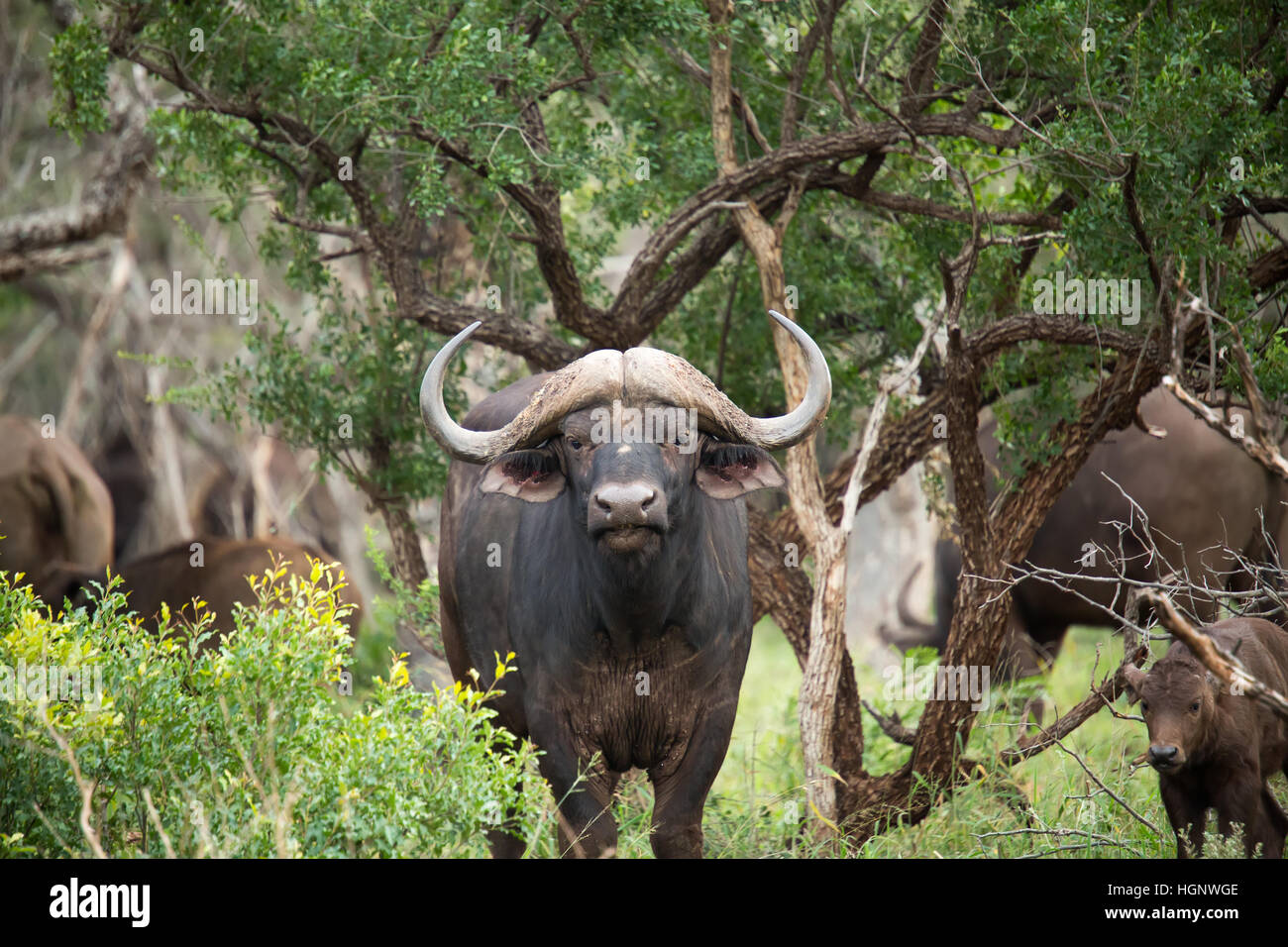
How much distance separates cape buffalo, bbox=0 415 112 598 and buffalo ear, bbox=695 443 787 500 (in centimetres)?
855

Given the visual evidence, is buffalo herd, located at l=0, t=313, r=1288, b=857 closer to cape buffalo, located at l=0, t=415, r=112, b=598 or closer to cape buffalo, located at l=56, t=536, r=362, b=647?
cape buffalo, located at l=56, t=536, r=362, b=647

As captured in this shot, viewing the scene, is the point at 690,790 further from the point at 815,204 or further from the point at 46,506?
the point at 46,506

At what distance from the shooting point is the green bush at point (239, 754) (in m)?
4.60

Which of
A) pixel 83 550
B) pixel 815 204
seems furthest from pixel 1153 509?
pixel 83 550

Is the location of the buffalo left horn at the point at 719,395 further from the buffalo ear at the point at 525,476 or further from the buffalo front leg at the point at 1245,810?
the buffalo front leg at the point at 1245,810

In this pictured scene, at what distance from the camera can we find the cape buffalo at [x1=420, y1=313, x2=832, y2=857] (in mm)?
5273

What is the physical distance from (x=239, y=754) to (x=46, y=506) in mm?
9141

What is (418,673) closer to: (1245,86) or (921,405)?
(921,405)

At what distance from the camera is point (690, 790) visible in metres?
5.57

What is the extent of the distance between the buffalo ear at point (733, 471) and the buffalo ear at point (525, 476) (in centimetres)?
59

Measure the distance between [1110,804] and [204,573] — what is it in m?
7.25

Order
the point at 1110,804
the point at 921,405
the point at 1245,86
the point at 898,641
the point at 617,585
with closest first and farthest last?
1. the point at 617,585
2. the point at 1245,86
3. the point at 1110,804
4. the point at 921,405
5. the point at 898,641
